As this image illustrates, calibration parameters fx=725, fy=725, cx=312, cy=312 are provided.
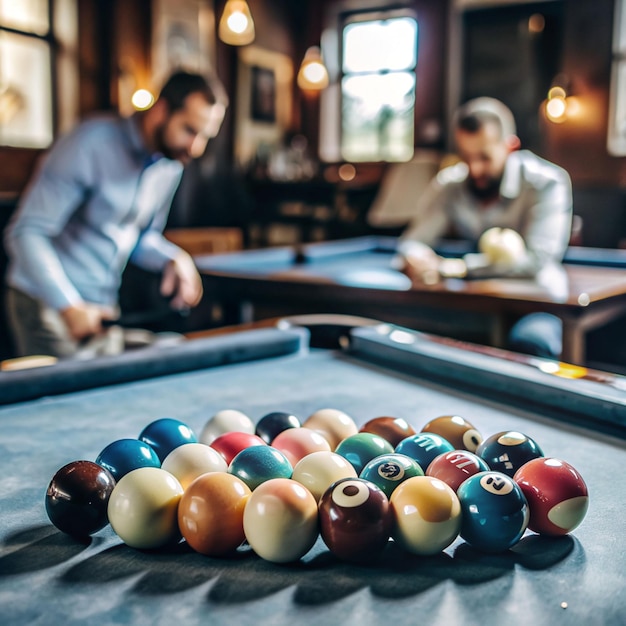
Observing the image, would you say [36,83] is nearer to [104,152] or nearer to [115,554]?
[104,152]

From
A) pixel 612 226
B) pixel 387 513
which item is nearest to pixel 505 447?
pixel 387 513

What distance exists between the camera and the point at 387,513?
788 mm

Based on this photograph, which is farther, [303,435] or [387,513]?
[303,435]

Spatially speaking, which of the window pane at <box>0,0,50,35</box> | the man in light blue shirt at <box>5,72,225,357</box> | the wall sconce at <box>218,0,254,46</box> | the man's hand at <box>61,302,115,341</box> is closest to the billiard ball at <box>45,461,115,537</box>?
the man's hand at <box>61,302,115,341</box>

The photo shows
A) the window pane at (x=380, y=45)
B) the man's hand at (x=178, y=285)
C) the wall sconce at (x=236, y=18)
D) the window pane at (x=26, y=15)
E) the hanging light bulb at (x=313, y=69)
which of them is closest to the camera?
the man's hand at (x=178, y=285)

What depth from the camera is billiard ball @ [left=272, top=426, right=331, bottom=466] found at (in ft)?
3.34

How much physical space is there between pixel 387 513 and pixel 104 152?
220 centimetres

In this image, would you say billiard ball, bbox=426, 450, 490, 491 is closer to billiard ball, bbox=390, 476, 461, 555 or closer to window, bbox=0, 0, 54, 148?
billiard ball, bbox=390, 476, 461, 555

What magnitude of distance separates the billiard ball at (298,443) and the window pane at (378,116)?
6763 millimetres

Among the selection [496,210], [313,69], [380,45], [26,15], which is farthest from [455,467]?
[380,45]

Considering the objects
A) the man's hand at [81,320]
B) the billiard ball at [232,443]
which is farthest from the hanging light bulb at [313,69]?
the billiard ball at [232,443]

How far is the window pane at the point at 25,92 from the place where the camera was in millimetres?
5559

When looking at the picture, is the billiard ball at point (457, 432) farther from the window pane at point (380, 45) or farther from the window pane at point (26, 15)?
the window pane at point (380, 45)

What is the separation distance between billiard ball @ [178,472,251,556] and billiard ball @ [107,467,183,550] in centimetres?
1
